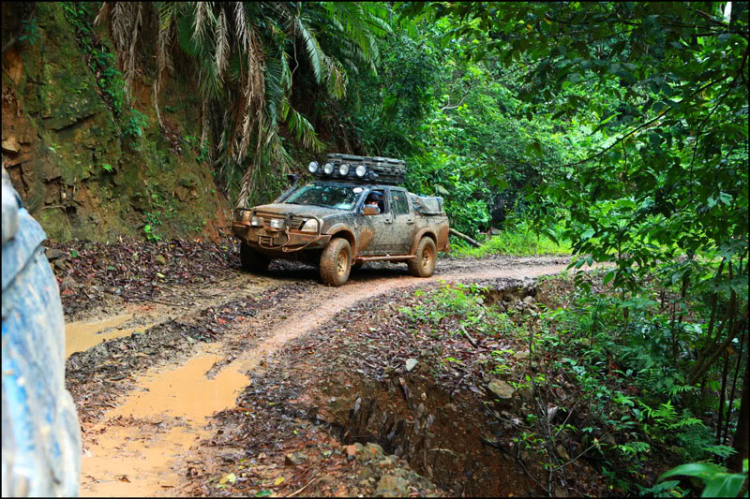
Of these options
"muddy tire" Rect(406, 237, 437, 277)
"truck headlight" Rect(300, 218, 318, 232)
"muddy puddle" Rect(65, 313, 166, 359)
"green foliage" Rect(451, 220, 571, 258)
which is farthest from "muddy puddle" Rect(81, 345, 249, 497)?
"green foliage" Rect(451, 220, 571, 258)

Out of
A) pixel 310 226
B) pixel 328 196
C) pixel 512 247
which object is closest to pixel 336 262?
pixel 310 226

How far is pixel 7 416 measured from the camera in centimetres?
218

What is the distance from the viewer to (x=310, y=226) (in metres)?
9.73

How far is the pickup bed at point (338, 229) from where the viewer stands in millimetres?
9805

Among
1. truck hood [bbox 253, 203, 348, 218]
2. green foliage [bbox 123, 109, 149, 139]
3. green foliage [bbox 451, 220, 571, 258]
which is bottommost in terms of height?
green foliage [bbox 451, 220, 571, 258]

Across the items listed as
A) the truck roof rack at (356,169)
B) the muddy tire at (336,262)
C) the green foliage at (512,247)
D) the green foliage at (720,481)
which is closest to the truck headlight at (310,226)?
the muddy tire at (336,262)

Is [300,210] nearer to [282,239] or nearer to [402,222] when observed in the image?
[282,239]

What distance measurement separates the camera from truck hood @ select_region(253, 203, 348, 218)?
9961mm

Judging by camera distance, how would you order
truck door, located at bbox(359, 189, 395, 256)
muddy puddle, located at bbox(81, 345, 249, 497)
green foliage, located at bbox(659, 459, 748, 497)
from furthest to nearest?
truck door, located at bbox(359, 189, 395, 256), muddy puddle, located at bbox(81, 345, 249, 497), green foliage, located at bbox(659, 459, 748, 497)

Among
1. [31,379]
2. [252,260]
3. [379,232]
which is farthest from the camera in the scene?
[379,232]

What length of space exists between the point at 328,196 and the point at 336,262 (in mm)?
1432

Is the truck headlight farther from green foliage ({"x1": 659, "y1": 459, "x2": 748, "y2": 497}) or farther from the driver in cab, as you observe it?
green foliage ({"x1": 659, "y1": 459, "x2": 748, "y2": 497})

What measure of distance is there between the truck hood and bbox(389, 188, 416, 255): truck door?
1633 mm

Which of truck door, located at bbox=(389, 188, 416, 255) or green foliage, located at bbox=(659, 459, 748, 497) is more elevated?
truck door, located at bbox=(389, 188, 416, 255)
